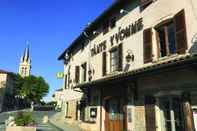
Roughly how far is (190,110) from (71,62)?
1588 cm

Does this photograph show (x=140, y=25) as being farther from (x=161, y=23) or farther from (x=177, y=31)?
(x=177, y=31)

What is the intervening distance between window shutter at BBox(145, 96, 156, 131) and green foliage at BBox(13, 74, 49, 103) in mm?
58895

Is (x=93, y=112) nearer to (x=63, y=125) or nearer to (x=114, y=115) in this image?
(x=114, y=115)

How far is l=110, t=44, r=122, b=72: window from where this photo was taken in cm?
1427

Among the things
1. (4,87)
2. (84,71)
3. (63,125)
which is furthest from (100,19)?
Answer: (4,87)

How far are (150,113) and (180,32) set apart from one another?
3.37 m

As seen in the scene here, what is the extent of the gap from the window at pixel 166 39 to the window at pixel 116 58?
316 centimetres

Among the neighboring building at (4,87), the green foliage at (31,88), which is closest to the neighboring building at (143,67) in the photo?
the neighboring building at (4,87)

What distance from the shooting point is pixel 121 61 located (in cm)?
1412

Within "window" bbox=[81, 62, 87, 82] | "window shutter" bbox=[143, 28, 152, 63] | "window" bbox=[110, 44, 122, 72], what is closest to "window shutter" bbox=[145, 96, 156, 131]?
"window shutter" bbox=[143, 28, 152, 63]

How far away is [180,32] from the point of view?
32.8 feet

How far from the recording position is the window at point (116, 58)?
14274 millimetres

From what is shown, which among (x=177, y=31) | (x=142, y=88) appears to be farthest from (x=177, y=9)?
(x=142, y=88)

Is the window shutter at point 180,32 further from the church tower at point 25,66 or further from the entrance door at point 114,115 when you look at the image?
the church tower at point 25,66
